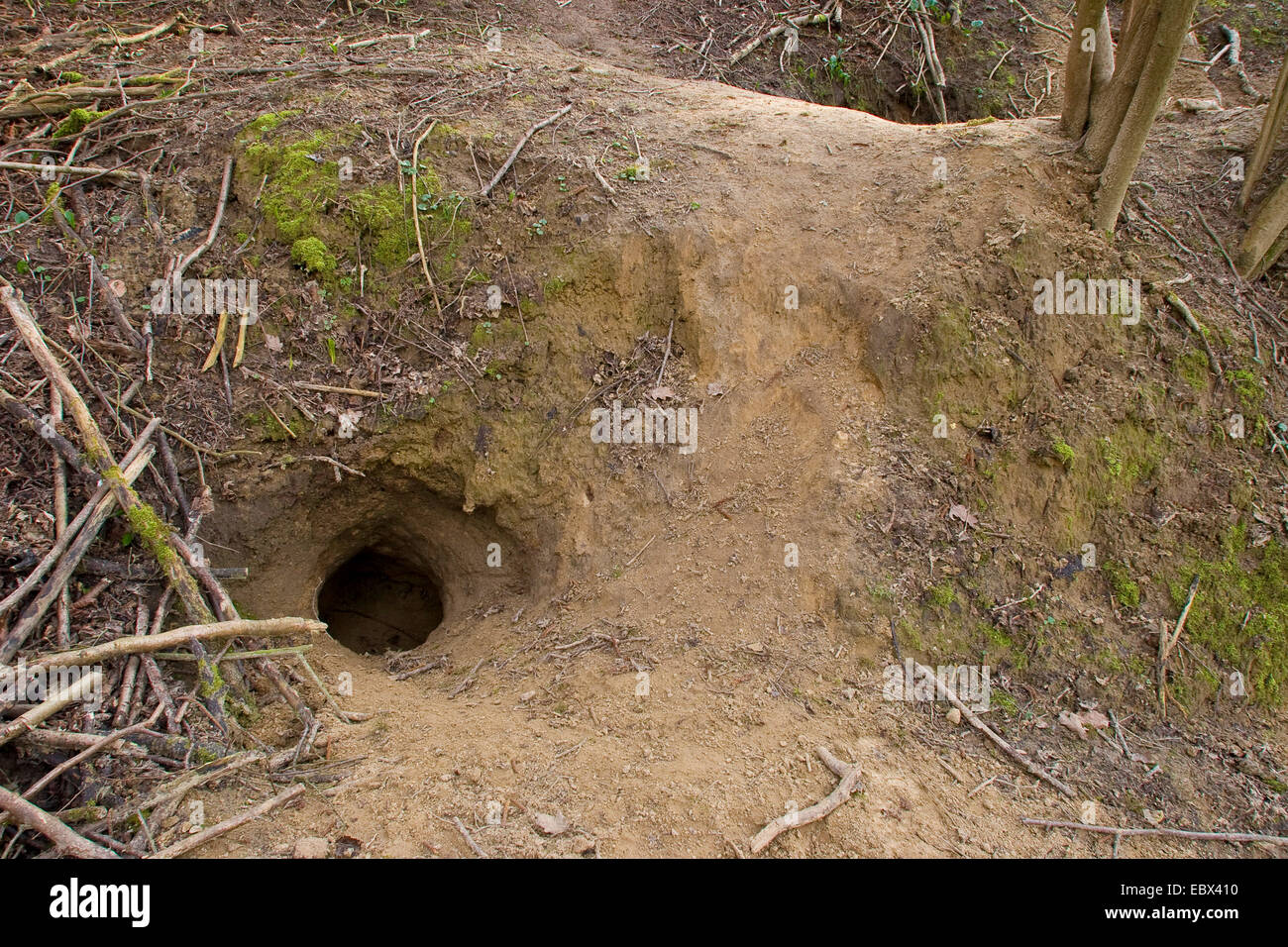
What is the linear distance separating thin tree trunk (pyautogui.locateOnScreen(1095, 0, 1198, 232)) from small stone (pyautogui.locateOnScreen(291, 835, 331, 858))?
5.46m

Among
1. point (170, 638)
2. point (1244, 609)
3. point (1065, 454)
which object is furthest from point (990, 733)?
point (170, 638)

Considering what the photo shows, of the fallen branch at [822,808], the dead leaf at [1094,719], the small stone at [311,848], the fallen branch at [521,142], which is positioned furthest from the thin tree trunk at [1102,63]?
the small stone at [311,848]

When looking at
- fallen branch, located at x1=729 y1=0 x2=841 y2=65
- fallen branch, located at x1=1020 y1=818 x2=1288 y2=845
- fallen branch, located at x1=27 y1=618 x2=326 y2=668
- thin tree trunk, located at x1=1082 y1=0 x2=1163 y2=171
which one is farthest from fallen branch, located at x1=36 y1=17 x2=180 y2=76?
fallen branch, located at x1=1020 y1=818 x2=1288 y2=845

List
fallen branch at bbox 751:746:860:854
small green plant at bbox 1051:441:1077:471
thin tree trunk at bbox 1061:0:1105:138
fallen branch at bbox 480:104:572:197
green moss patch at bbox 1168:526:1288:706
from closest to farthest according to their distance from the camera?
fallen branch at bbox 751:746:860:854 → green moss patch at bbox 1168:526:1288:706 → small green plant at bbox 1051:441:1077:471 → thin tree trunk at bbox 1061:0:1105:138 → fallen branch at bbox 480:104:572:197

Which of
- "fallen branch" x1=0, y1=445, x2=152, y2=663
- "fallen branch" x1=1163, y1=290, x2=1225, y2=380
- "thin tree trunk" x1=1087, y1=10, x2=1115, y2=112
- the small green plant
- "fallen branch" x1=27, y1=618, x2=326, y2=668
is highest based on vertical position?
"thin tree trunk" x1=1087, y1=10, x2=1115, y2=112

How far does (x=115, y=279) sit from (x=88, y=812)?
11.1 feet

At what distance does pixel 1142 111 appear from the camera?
4.59m

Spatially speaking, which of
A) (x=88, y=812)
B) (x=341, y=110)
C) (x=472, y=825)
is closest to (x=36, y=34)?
(x=341, y=110)

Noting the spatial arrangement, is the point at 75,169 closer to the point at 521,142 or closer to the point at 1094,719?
the point at 521,142

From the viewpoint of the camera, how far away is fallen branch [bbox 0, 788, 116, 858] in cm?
287

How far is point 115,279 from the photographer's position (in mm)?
4988

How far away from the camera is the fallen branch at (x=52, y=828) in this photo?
2.87 meters

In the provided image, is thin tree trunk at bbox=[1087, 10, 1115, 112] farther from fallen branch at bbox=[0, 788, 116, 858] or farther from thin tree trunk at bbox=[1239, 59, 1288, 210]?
fallen branch at bbox=[0, 788, 116, 858]

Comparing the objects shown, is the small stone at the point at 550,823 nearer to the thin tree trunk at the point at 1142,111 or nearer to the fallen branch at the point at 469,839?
the fallen branch at the point at 469,839
